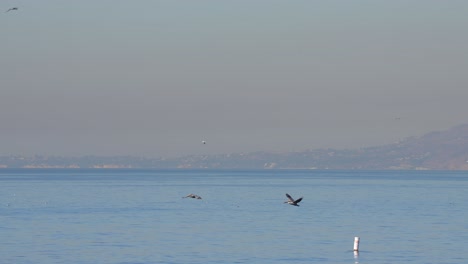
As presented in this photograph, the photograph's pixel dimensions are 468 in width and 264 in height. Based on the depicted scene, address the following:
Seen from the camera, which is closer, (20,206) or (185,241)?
(185,241)

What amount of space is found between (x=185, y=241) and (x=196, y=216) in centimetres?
2535

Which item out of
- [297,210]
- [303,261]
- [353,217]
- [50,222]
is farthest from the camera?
[297,210]

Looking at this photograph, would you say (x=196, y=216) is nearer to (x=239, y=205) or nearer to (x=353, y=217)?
(x=353, y=217)

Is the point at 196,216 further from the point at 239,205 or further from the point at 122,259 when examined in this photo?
the point at 122,259

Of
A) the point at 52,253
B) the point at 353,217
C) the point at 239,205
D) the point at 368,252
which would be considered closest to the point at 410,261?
the point at 368,252

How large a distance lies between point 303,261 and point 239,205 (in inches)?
2280

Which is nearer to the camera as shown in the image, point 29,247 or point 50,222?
point 29,247

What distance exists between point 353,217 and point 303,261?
3515cm

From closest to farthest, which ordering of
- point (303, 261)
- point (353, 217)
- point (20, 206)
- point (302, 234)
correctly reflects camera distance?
point (303, 261) < point (302, 234) < point (353, 217) < point (20, 206)

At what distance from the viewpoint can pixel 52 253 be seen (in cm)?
5178

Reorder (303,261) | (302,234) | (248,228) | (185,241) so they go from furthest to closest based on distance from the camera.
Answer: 1. (248,228)
2. (302,234)
3. (185,241)
4. (303,261)

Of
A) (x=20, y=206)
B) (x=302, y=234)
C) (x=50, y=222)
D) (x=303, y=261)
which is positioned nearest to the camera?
(x=303, y=261)

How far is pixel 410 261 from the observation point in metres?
48.4

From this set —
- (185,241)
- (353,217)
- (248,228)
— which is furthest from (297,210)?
(185,241)
